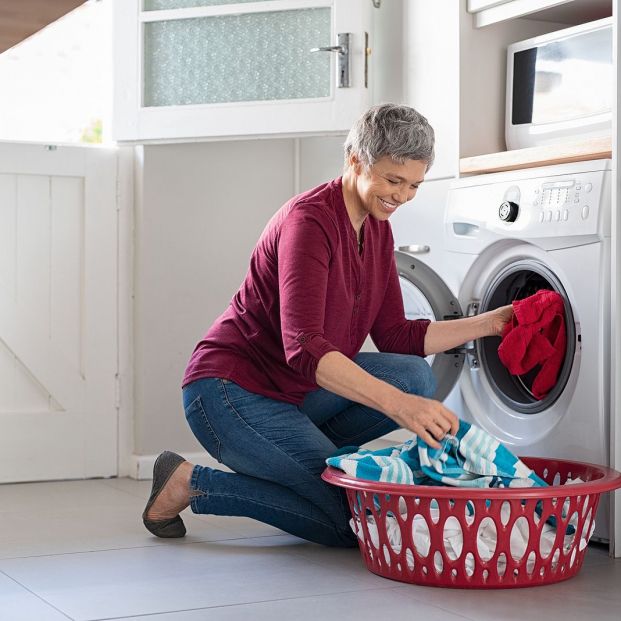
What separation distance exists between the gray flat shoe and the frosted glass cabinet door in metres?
1.09

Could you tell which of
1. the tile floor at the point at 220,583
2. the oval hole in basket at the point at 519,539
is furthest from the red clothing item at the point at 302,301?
the oval hole in basket at the point at 519,539

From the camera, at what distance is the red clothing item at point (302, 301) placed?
193cm

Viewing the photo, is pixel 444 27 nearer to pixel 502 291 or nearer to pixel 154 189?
pixel 502 291

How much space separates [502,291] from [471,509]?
72cm

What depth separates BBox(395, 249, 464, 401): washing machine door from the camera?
8.00 ft

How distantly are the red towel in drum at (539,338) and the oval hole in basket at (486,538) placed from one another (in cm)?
45

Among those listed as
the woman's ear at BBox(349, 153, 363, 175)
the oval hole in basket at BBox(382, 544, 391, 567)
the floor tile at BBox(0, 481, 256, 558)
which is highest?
the woman's ear at BBox(349, 153, 363, 175)

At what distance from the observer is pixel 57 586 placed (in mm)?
1821

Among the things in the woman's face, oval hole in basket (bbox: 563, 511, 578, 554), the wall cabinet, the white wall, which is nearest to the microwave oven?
the wall cabinet

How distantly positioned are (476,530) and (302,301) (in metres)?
0.52

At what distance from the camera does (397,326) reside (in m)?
2.31

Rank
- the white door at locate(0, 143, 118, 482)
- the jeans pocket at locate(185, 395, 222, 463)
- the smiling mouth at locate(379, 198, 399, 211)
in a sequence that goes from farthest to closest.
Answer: the white door at locate(0, 143, 118, 482), the jeans pocket at locate(185, 395, 222, 463), the smiling mouth at locate(379, 198, 399, 211)

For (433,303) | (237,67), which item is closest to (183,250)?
(237,67)

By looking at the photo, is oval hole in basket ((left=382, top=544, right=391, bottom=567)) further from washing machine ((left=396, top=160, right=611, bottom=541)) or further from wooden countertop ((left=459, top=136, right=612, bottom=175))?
wooden countertop ((left=459, top=136, right=612, bottom=175))
